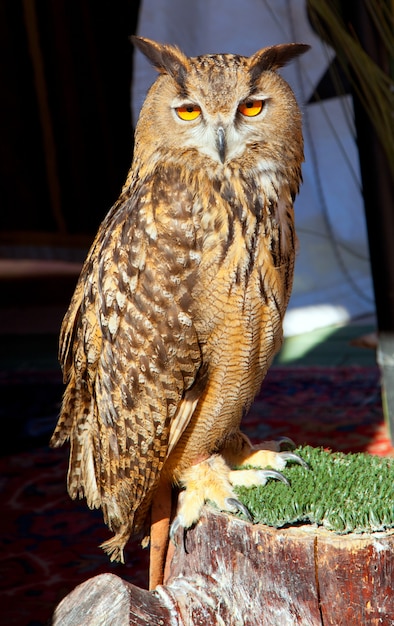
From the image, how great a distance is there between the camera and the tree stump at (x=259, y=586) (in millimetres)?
1424

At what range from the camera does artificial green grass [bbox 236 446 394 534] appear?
1.47 m

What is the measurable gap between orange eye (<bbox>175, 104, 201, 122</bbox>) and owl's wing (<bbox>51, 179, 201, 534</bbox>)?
0.15 metres

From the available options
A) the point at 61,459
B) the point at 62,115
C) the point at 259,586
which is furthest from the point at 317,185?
the point at 259,586

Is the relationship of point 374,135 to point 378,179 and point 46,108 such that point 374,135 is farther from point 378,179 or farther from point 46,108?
point 46,108

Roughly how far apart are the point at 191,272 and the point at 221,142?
0.26 m

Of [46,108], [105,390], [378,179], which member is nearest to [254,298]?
[105,390]

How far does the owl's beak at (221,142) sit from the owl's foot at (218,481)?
68cm

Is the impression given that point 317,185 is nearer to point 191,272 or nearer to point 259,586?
point 191,272

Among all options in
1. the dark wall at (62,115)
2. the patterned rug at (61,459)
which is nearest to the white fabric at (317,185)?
the patterned rug at (61,459)

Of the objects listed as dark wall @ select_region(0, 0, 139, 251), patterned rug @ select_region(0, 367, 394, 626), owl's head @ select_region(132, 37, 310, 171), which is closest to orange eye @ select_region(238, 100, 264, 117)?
owl's head @ select_region(132, 37, 310, 171)

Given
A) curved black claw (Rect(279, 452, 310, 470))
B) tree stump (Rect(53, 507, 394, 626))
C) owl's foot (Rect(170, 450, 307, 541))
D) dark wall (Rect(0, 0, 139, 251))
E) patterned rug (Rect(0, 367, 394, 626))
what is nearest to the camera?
tree stump (Rect(53, 507, 394, 626))

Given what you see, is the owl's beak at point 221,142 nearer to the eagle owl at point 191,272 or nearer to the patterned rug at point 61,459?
the eagle owl at point 191,272

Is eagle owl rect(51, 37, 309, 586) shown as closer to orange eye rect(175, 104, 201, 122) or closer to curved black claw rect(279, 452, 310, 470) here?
orange eye rect(175, 104, 201, 122)

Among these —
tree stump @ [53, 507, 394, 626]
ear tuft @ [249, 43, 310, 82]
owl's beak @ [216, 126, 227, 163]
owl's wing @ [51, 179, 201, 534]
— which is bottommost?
tree stump @ [53, 507, 394, 626]
